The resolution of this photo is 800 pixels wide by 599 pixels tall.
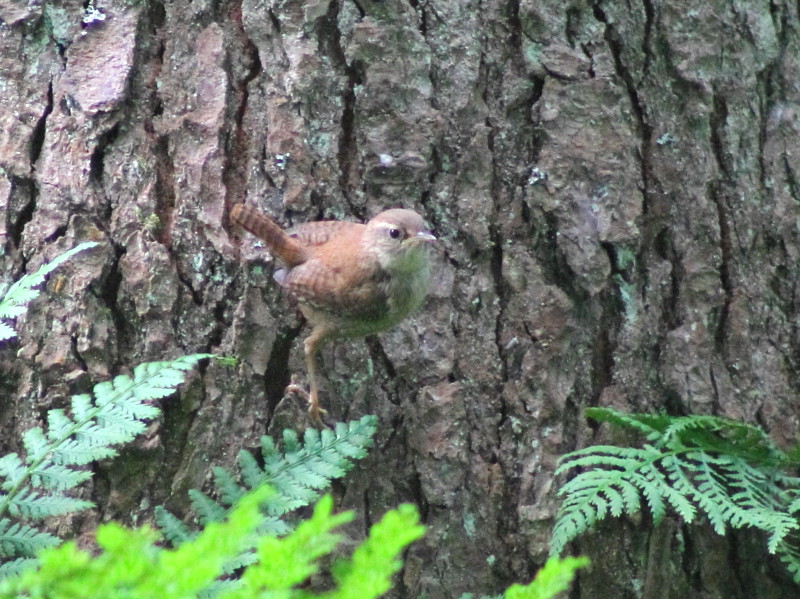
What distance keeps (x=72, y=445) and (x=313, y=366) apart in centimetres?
77

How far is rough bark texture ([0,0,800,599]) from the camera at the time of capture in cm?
274

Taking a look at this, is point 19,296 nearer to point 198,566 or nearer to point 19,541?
point 19,541

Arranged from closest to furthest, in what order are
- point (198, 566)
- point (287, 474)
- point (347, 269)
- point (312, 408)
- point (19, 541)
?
1. point (198, 566)
2. point (19, 541)
3. point (287, 474)
4. point (312, 408)
5. point (347, 269)

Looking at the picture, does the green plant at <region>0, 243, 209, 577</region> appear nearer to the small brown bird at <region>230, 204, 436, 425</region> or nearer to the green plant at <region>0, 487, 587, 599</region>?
the small brown bird at <region>230, 204, 436, 425</region>

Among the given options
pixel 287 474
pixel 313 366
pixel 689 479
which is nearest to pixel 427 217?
pixel 313 366

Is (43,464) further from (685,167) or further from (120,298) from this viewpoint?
(685,167)

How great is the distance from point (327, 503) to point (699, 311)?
2070 mm

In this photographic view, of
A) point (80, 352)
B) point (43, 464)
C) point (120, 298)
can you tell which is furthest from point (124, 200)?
point (43, 464)

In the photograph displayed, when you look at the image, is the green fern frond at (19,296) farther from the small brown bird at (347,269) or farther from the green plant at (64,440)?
the small brown bird at (347,269)

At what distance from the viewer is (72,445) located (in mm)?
2248

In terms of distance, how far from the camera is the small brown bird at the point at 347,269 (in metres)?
2.71

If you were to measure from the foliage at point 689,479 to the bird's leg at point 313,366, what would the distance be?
72 cm

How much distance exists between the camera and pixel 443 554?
281 centimetres

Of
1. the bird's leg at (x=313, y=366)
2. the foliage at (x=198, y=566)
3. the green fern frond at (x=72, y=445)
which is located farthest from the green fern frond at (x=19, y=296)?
the foliage at (x=198, y=566)
